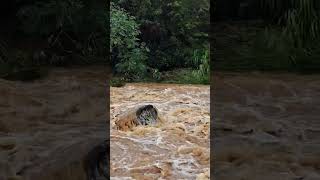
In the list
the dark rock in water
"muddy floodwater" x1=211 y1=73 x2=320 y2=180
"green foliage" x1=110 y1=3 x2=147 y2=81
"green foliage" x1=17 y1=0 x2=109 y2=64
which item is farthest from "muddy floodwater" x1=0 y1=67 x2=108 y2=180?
"green foliage" x1=110 y1=3 x2=147 y2=81

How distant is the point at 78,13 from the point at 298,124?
1.26m

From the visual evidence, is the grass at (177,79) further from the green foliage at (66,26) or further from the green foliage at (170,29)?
the green foliage at (66,26)

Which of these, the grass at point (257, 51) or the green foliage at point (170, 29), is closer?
the grass at point (257, 51)

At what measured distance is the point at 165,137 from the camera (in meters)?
5.41

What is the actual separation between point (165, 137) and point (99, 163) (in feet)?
9.63

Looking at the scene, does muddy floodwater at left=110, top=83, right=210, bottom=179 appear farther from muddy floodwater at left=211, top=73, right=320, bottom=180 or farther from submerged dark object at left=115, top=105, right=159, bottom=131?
muddy floodwater at left=211, top=73, right=320, bottom=180

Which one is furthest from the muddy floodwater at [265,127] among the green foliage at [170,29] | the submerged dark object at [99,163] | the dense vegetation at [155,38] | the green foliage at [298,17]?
the green foliage at [170,29]

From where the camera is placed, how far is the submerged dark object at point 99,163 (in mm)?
2465

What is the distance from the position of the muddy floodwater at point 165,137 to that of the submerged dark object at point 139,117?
0.08 meters

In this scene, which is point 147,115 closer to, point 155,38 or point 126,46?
point 126,46

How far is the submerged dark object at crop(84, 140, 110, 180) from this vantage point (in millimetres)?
2465

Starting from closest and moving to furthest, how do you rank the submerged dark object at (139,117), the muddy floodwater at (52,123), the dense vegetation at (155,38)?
the muddy floodwater at (52,123) → the submerged dark object at (139,117) → the dense vegetation at (155,38)

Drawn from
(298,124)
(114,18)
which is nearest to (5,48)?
(298,124)

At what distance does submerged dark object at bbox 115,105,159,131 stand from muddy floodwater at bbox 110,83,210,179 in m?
0.08
